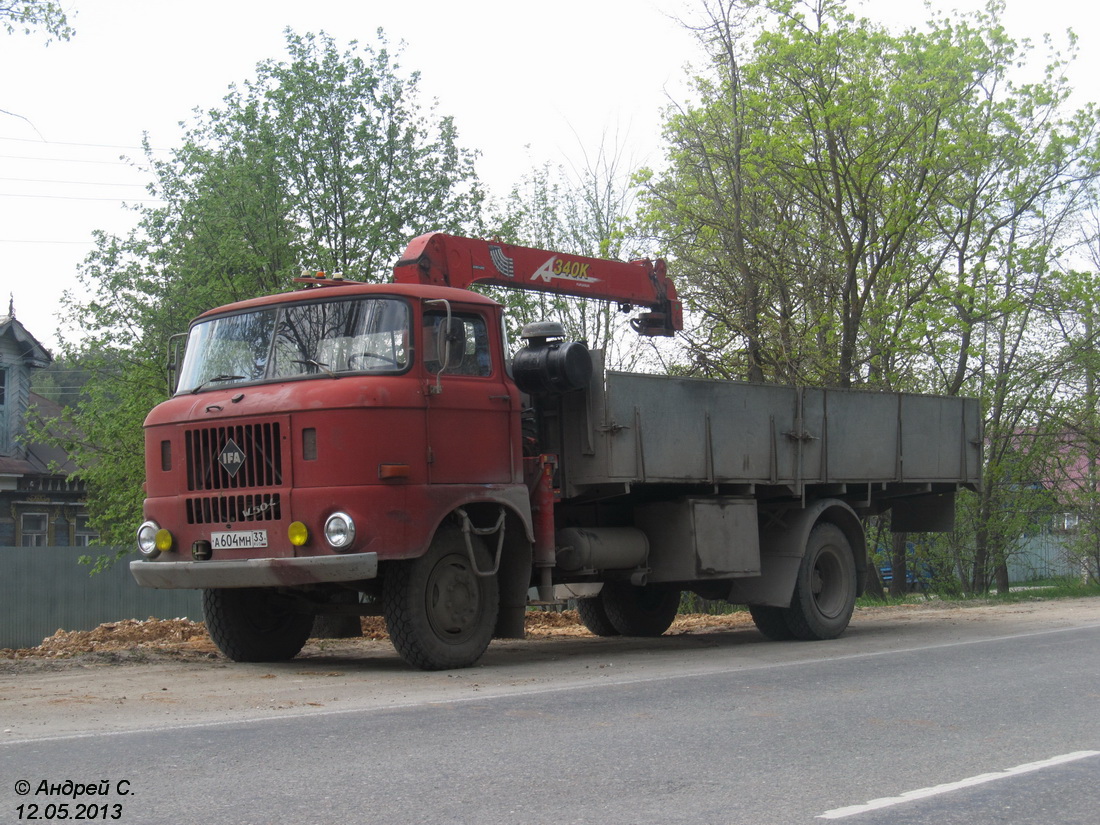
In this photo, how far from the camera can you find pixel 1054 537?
103 ft

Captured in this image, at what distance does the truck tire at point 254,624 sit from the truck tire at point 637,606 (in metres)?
4.34

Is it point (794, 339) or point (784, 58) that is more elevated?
point (784, 58)

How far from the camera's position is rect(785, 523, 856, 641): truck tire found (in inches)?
509

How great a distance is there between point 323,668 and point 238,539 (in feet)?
5.08

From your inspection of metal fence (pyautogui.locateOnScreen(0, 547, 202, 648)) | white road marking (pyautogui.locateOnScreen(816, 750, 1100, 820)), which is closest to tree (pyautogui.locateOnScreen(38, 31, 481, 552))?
metal fence (pyautogui.locateOnScreen(0, 547, 202, 648))

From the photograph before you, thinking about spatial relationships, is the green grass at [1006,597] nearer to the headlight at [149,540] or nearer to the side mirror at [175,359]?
the side mirror at [175,359]

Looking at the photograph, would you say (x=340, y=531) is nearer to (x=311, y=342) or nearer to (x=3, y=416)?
(x=311, y=342)

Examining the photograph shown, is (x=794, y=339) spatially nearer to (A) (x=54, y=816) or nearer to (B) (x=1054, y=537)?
(B) (x=1054, y=537)

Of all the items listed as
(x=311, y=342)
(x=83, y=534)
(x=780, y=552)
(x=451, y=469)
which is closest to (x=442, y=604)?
(x=451, y=469)

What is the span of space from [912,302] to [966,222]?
3.18 metres

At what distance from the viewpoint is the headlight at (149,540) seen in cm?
981

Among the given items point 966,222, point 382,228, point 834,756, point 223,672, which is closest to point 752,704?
point 834,756

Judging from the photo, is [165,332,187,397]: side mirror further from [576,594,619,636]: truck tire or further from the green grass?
the green grass

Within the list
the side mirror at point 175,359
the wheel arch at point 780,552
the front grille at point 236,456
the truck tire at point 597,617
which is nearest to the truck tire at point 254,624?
the front grille at point 236,456
